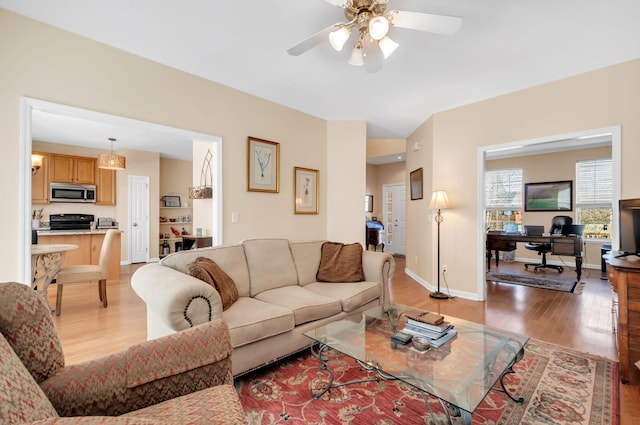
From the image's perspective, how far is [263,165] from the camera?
12.8ft

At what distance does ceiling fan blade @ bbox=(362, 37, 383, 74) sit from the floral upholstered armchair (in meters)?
2.25

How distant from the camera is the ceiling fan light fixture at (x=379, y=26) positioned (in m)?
1.92

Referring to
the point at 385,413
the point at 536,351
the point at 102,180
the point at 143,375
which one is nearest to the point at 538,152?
the point at 536,351

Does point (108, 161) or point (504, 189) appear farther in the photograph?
point (504, 189)

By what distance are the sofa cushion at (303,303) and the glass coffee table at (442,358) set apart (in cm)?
24

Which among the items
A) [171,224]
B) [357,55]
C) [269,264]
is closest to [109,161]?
[171,224]

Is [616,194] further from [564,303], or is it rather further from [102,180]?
[102,180]

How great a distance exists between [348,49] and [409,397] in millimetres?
2810

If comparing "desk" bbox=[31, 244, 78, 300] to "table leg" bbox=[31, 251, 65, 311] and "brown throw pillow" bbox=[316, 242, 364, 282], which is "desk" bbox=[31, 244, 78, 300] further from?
"brown throw pillow" bbox=[316, 242, 364, 282]

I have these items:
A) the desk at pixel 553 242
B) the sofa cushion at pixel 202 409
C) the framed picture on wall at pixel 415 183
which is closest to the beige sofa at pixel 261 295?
the sofa cushion at pixel 202 409

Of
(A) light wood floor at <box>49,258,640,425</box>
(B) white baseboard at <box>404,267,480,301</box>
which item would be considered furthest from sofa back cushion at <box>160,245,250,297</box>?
(B) white baseboard at <box>404,267,480,301</box>

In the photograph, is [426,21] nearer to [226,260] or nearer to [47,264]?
[226,260]

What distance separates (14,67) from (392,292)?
4.62 meters

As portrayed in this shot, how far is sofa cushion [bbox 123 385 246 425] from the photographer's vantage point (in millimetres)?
896
